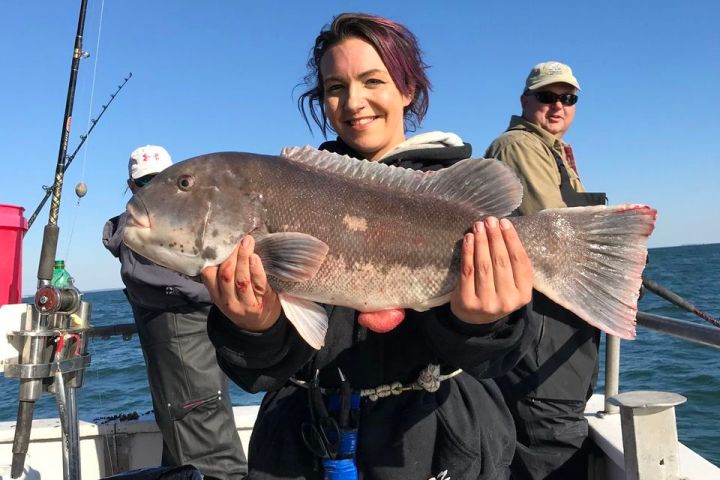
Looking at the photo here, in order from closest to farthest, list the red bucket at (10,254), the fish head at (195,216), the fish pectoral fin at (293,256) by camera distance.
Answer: the fish pectoral fin at (293,256), the fish head at (195,216), the red bucket at (10,254)

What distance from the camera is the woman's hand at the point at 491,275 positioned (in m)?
2.07

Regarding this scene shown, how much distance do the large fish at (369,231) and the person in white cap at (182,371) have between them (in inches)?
92.7

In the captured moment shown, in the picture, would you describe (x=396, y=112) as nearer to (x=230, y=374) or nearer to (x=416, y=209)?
(x=416, y=209)

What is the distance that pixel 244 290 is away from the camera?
7.03 feet

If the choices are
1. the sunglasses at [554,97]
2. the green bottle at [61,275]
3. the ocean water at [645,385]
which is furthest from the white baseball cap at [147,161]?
the ocean water at [645,385]

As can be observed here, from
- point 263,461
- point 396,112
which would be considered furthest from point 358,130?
point 263,461

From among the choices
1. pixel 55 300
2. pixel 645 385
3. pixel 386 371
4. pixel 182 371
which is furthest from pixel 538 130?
pixel 645 385

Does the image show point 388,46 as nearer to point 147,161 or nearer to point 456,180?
point 456,180

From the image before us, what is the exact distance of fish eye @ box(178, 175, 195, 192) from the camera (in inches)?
93.5

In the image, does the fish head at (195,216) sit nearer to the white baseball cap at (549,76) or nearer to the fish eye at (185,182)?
the fish eye at (185,182)

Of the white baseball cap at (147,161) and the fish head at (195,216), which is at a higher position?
the white baseball cap at (147,161)

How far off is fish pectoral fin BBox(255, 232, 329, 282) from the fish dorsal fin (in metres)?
0.36

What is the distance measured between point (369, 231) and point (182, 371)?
3072 mm

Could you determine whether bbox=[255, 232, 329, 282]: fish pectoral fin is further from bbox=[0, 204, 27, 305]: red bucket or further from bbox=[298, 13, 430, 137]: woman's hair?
bbox=[0, 204, 27, 305]: red bucket
